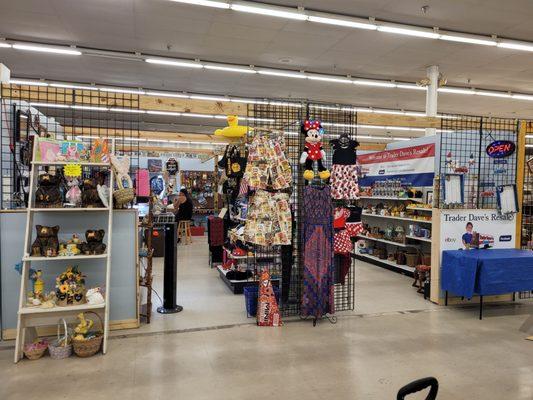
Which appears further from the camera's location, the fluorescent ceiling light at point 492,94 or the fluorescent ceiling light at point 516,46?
the fluorescent ceiling light at point 492,94

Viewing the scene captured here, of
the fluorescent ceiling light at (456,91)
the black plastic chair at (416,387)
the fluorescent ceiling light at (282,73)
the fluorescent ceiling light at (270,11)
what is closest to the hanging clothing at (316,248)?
the black plastic chair at (416,387)

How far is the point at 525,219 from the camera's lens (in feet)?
25.8

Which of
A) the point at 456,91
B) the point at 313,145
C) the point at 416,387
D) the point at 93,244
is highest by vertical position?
the point at 456,91

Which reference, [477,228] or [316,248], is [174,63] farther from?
[477,228]

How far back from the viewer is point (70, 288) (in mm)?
3852

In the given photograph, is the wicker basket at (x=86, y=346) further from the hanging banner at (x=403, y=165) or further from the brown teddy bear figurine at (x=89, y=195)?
the hanging banner at (x=403, y=165)

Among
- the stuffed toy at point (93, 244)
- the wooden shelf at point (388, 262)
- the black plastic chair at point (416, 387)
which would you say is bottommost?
the wooden shelf at point (388, 262)

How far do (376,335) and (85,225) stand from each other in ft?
11.2

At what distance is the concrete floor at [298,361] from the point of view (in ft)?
10.3

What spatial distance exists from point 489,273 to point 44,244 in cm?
500

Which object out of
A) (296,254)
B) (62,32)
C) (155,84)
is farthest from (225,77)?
(296,254)

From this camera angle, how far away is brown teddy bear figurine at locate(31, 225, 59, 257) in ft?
12.5

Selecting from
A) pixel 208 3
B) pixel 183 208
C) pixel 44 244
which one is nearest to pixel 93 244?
pixel 44 244

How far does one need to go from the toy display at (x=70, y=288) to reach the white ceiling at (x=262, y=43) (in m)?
5.08
